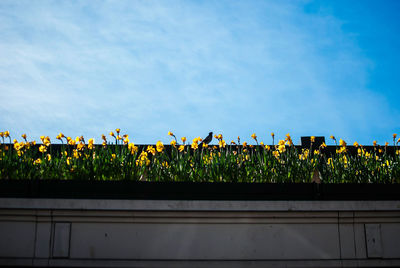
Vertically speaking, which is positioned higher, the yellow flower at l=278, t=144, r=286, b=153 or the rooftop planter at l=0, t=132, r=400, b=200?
the yellow flower at l=278, t=144, r=286, b=153

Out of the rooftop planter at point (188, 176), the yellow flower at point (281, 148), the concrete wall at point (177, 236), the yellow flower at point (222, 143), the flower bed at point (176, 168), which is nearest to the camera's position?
the concrete wall at point (177, 236)

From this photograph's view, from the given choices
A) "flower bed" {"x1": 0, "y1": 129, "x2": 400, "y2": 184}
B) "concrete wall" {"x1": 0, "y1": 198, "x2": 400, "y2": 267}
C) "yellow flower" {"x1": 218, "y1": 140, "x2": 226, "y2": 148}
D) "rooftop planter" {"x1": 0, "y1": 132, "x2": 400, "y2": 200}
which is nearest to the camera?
"concrete wall" {"x1": 0, "y1": 198, "x2": 400, "y2": 267}

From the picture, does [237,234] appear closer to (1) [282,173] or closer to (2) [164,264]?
(2) [164,264]

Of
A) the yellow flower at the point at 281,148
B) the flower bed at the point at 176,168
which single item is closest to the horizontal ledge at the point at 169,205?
the flower bed at the point at 176,168

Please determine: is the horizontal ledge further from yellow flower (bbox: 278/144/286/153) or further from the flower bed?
yellow flower (bbox: 278/144/286/153)

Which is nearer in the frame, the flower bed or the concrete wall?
the concrete wall

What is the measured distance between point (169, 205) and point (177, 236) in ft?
0.93

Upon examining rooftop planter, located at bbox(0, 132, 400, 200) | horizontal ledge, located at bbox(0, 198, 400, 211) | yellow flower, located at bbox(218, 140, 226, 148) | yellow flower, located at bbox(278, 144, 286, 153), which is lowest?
horizontal ledge, located at bbox(0, 198, 400, 211)

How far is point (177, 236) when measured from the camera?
3164mm

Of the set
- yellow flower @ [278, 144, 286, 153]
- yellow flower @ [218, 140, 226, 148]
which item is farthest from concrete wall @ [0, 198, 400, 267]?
yellow flower @ [218, 140, 226, 148]

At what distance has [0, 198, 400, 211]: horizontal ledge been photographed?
10.3 feet

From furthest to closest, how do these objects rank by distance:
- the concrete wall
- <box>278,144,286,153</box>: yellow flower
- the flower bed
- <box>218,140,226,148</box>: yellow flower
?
<box>218,140,226,148</box>: yellow flower → <box>278,144,286,153</box>: yellow flower → the flower bed → the concrete wall

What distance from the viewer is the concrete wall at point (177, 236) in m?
3.13

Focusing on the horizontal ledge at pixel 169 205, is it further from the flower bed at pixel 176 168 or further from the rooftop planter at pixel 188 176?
the flower bed at pixel 176 168
